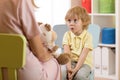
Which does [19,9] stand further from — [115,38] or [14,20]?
[115,38]

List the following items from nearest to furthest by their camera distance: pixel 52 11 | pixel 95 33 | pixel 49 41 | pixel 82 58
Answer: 1. pixel 49 41
2. pixel 82 58
3. pixel 95 33
4. pixel 52 11

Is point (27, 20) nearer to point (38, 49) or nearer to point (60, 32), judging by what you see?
point (38, 49)

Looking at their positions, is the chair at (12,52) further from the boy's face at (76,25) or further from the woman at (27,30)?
the boy's face at (76,25)

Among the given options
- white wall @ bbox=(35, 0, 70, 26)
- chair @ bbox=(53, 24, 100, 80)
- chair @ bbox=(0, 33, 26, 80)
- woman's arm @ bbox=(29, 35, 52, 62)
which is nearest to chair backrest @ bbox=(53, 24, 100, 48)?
chair @ bbox=(53, 24, 100, 80)

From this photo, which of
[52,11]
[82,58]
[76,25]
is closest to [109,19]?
[52,11]

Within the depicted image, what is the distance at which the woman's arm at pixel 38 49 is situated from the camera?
1524 mm

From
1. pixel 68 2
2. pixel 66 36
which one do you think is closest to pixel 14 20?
pixel 66 36

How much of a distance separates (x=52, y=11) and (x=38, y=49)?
2.26 metres

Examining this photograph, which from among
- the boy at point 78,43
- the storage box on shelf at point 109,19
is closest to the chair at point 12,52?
the boy at point 78,43

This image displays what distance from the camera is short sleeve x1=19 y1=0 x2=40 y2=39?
145cm

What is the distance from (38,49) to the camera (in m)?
1.55

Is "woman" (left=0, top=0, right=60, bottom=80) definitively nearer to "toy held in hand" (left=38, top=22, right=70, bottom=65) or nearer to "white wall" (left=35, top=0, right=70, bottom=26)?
"toy held in hand" (left=38, top=22, right=70, bottom=65)

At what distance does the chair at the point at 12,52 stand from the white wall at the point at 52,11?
7.60 feet

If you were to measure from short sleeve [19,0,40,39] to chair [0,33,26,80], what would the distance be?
154mm
